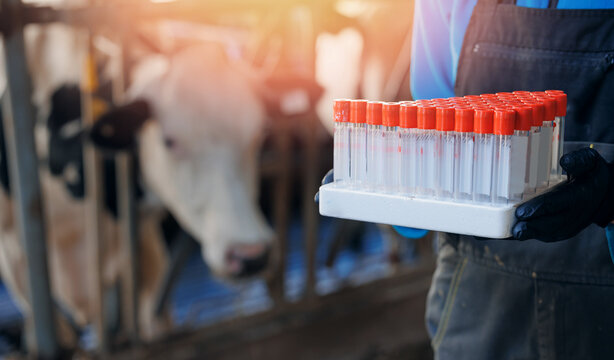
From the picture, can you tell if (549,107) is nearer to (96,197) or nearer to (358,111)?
(358,111)

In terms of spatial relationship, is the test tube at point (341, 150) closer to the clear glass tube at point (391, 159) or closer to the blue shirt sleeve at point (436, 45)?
the clear glass tube at point (391, 159)

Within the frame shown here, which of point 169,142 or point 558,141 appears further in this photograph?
point 169,142

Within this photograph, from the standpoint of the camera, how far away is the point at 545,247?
85 centimetres

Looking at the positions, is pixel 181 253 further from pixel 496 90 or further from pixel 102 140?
pixel 496 90

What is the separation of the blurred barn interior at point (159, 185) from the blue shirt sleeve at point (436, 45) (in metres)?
0.95

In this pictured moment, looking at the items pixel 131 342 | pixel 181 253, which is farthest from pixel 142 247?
pixel 131 342

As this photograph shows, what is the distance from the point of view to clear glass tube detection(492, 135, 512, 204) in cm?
68

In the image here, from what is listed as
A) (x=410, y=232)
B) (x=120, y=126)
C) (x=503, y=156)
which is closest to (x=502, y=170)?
(x=503, y=156)

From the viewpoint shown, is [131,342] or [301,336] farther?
[301,336]

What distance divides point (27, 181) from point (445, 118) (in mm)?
1217

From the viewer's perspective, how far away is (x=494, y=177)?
2.29ft

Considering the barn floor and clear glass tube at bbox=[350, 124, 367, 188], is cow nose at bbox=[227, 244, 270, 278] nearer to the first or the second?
the barn floor

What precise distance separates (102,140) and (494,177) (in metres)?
1.33

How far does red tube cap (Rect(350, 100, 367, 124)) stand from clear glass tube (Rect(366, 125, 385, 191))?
0.01m
